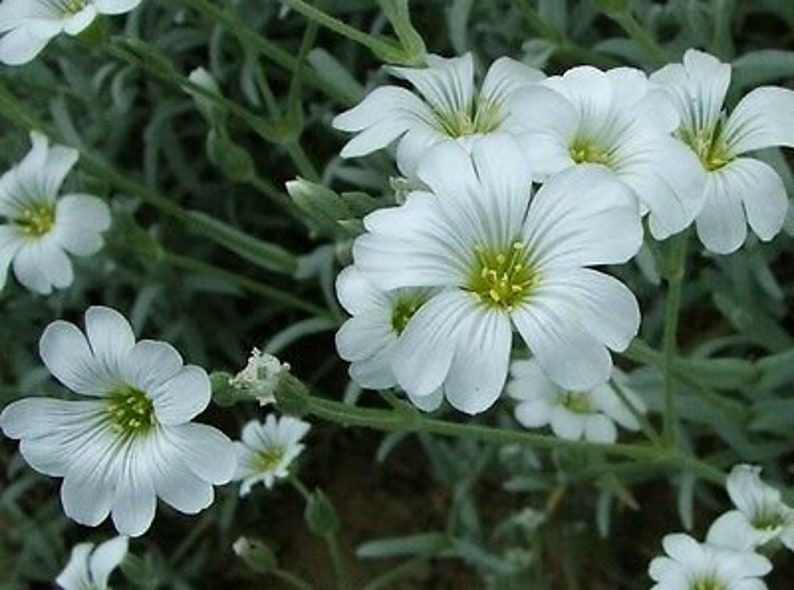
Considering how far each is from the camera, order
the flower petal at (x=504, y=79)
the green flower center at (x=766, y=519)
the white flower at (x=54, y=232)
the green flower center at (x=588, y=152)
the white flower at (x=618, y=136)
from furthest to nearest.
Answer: the white flower at (x=54, y=232) < the green flower center at (x=766, y=519) < the flower petal at (x=504, y=79) < the green flower center at (x=588, y=152) < the white flower at (x=618, y=136)

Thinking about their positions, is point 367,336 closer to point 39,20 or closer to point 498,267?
point 498,267

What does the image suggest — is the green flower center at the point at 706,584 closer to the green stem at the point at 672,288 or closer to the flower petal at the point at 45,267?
the green stem at the point at 672,288

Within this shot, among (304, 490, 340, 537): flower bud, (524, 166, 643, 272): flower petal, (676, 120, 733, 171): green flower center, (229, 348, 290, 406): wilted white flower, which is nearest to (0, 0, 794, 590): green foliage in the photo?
(304, 490, 340, 537): flower bud

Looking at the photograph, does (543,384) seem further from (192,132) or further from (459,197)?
(192,132)

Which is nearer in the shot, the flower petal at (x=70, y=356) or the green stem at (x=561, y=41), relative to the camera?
the flower petal at (x=70, y=356)

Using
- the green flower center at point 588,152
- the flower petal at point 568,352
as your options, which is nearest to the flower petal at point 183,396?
the flower petal at point 568,352

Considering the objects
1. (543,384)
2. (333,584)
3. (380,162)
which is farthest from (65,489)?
(333,584)
